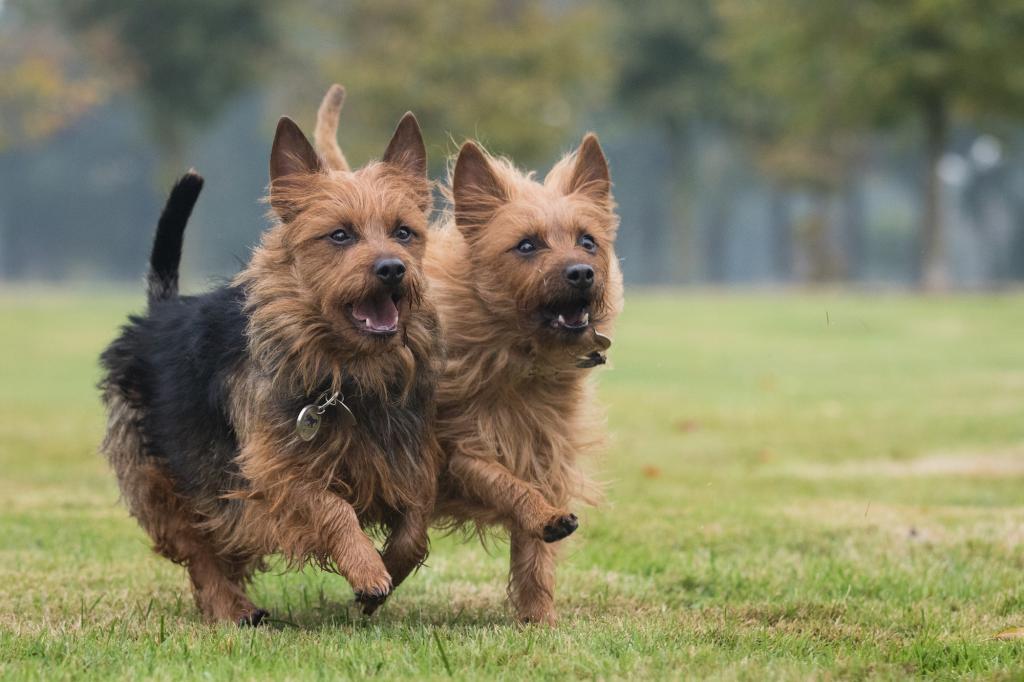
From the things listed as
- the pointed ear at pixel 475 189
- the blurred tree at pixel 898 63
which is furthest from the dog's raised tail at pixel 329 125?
the blurred tree at pixel 898 63

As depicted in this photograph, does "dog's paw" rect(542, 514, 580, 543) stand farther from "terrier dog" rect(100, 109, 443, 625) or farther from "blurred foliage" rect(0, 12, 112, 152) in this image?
"blurred foliage" rect(0, 12, 112, 152)

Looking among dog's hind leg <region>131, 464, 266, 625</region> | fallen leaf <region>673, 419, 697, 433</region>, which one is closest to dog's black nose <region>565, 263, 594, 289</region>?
dog's hind leg <region>131, 464, 266, 625</region>

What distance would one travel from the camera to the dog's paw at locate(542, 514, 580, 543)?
5238mm

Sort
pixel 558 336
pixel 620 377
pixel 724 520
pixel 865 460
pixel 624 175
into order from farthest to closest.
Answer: pixel 624 175, pixel 620 377, pixel 865 460, pixel 724 520, pixel 558 336

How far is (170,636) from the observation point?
17.1 feet

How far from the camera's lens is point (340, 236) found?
17.2 ft

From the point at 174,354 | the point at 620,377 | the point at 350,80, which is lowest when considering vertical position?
the point at 620,377

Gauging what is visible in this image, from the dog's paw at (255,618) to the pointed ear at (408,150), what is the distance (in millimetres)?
1869

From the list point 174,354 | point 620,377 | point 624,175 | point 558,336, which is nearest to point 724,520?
point 558,336

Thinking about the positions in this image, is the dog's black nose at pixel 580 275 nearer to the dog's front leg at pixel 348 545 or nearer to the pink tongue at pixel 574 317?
the pink tongue at pixel 574 317

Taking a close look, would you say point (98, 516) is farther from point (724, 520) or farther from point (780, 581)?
point (780, 581)

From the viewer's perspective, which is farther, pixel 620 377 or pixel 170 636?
pixel 620 377

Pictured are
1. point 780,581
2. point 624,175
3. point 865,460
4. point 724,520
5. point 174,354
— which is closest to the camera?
point 174,354

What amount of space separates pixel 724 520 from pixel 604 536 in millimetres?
850
